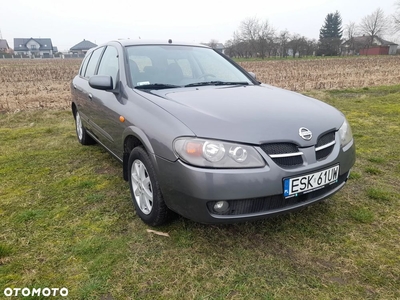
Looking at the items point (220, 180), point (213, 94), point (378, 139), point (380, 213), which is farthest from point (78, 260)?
point (378, 139)

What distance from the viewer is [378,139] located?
4746 mm

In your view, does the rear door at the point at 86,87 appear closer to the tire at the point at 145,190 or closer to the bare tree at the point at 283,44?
the tire at the point at 145,190

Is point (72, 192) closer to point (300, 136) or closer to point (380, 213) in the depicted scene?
point (300, 136)

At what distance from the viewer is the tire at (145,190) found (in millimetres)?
2290

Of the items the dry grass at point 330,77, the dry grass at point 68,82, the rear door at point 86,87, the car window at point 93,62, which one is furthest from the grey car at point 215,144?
the dry grass at point 330,77

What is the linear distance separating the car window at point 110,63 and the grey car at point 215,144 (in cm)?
6

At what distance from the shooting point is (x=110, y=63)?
136 inches

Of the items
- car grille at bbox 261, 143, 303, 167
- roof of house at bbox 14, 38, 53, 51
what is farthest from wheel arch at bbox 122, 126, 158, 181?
roof of house at bbox 14, 38, 53, 51

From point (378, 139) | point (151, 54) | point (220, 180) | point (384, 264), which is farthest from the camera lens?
point (378, 139)

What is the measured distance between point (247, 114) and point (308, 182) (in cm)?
63

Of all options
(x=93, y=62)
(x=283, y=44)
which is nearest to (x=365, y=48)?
(x=283, y=44)

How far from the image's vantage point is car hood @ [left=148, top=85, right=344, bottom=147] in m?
2.00

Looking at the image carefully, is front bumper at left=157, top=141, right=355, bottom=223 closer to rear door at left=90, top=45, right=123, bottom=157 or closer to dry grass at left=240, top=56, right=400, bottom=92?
rear door at left=90, top=45, right=123, bottom=157

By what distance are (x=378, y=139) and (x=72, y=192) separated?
4433 millimetres
